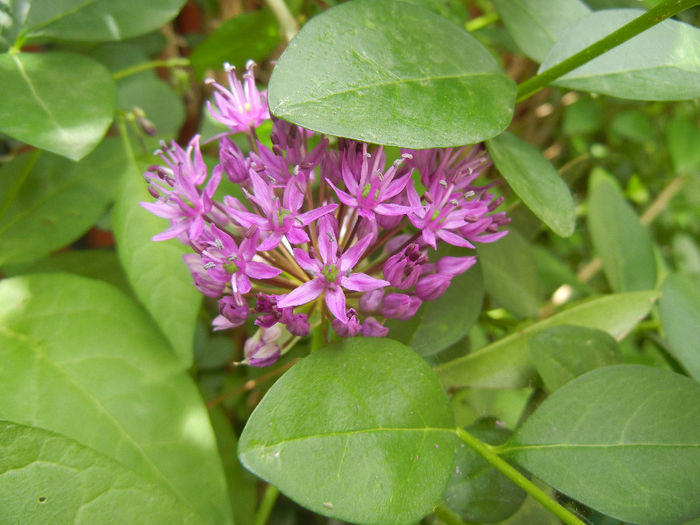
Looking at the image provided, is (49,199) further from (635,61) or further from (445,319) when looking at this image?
(635,61)

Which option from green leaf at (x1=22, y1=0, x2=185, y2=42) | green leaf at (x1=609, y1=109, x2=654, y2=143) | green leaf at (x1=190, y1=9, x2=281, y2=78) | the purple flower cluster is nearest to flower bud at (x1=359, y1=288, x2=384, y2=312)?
the purple flower cluster

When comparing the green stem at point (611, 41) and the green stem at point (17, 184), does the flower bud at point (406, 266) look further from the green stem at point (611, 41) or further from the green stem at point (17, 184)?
the green stem at point (17, 184)

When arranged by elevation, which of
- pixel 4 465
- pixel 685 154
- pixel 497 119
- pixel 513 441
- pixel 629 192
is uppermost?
pixel 497 119

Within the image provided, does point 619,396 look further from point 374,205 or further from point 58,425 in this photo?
point 58,425

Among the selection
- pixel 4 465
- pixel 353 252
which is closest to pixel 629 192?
pixel 353 252

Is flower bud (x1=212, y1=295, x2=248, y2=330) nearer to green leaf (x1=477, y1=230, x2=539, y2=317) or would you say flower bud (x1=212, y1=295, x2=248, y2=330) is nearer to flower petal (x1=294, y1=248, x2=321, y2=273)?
flower petal (x1=294, y1=248, x2=321, y2=273)

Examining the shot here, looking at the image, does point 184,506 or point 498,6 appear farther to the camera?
point 498,6

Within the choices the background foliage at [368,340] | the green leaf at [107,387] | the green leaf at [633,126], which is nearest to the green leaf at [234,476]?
the background foliage at [368,340]
